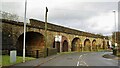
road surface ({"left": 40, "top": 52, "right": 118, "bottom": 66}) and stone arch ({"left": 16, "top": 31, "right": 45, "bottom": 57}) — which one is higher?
stone arch ({"left": 16, "top": 31, "right": 45, "bottom": 57})

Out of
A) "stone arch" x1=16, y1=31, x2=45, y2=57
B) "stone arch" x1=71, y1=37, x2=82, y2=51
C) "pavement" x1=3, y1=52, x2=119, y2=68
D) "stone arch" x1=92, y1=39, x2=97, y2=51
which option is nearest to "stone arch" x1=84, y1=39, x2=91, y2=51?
"stone arch" x1=92, y1=39, x2=97, y2=51

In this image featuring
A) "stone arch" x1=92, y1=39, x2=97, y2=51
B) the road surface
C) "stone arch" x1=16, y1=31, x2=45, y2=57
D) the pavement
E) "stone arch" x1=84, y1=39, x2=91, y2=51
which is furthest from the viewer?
"stone arch" x1=92, y1=39, x2=97, y2=51

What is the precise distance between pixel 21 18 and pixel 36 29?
5.19 meters

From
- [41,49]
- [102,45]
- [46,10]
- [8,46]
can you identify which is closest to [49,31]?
[41,49]

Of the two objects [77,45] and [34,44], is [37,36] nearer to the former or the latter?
[34,44]

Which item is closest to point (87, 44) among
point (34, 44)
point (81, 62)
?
point (34, 44)

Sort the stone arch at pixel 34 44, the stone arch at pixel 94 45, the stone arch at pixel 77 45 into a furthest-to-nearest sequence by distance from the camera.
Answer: the stone arch at pixel 94 45 → the stone arch at pixel 77 45 → the stone arch at pixel 34 44

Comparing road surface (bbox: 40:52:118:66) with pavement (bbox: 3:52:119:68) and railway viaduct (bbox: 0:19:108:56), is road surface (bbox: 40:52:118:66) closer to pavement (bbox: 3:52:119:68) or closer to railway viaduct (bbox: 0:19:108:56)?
pavement (bbox: 3:52:119:68)

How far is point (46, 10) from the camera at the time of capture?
3509 cm

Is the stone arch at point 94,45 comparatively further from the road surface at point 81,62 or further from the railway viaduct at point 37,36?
the road surface at point 81,62

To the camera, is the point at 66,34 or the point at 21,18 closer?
the point at 21,18

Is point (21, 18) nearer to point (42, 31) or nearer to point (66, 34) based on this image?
point (42, 31)

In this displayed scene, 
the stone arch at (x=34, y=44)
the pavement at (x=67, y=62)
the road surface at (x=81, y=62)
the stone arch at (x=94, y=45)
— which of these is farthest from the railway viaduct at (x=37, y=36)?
the road surface at (x=81, y=62)

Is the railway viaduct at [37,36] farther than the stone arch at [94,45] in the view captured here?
No
